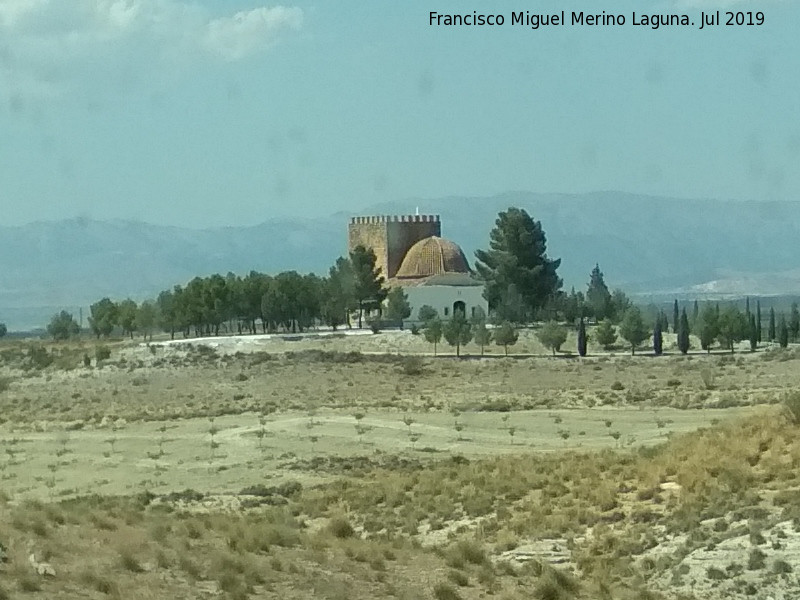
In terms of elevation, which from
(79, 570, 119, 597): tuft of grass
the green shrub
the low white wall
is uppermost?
the low white wall

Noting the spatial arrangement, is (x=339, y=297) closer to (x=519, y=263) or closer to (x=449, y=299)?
(x=449, y=299)

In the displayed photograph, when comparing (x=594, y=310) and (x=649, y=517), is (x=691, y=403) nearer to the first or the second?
(x=649, y=517)

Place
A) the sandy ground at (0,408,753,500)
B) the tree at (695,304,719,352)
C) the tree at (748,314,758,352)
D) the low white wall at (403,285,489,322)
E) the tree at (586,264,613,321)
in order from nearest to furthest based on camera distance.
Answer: the sandy ground at (0,408,753,500) < the tree at (695,304,719,352) < the tree at (748,314,758,352) < the tree at (586,264,613,321) < the low white wall at (403,285,489,322)

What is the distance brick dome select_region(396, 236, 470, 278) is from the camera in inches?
4035

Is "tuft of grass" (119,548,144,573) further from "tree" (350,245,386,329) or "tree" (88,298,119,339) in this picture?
"tree" (88,298,119,339)

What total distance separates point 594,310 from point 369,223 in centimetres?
2767

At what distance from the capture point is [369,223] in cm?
11125

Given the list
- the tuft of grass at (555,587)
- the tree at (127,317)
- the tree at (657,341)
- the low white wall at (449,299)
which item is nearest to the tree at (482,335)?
the tree at (657,341)

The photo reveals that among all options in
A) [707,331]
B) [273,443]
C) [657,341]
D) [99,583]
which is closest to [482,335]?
[657,341]

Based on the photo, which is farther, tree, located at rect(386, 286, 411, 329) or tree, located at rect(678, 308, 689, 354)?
tree, located at rect(386, 286, 411, 329)

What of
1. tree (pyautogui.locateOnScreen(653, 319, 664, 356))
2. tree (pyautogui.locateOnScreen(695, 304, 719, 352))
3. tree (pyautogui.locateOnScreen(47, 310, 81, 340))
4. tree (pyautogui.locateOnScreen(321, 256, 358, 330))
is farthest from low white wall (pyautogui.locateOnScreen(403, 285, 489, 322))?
tree (pyautogui.locateOnScreen(47, 310, 81, 340))

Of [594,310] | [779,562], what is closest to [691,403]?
[779,562]

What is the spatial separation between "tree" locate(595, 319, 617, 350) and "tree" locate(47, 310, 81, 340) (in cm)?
4877

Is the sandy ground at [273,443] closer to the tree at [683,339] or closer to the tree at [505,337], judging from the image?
the tree at [505,337]
